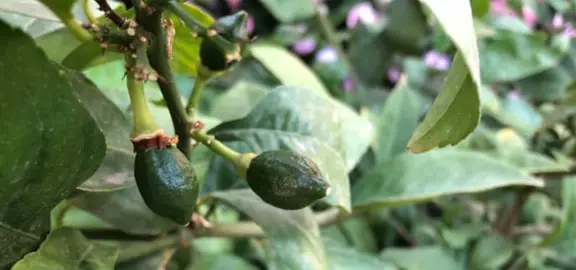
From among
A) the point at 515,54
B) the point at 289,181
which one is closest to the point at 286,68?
the point at 515,54

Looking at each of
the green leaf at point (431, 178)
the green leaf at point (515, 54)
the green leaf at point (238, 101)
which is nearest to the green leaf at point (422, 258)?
the green leaf at point (431, 178)

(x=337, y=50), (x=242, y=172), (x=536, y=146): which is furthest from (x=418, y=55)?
(x=242, y=172)

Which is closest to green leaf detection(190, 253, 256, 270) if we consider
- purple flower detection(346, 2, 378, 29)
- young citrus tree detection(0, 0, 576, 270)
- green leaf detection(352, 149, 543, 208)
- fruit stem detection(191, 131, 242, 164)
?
young citrus tree detection(0, 0, 576, 270)

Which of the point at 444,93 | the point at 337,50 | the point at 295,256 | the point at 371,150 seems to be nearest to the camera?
the point at 444,93

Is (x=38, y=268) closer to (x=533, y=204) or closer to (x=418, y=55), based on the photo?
(x=533, y=204)

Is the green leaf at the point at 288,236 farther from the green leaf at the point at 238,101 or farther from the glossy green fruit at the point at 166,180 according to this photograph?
the green leaf at the point at 238,101

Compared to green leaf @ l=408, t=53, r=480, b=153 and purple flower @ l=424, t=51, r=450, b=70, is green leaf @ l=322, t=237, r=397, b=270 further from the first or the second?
purple flower @ l=424, t=51, r=450, b=70

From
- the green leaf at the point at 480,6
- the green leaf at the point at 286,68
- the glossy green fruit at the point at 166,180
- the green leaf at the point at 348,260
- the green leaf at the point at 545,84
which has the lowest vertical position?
the green leaf at the point at 545,84
